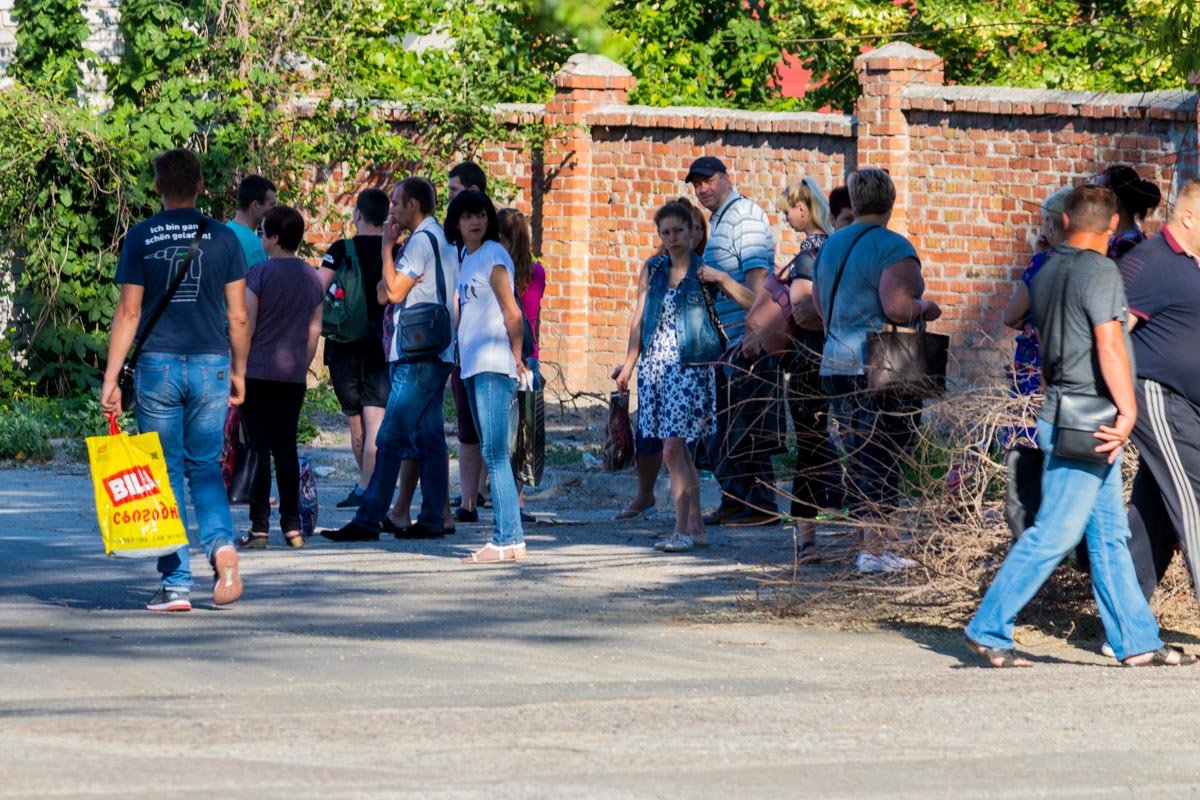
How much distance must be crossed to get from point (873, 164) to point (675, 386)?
6038 millimetres

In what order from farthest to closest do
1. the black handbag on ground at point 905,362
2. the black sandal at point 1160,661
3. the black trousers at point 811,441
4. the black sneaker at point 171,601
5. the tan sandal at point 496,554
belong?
the tan sandal at point 496,554 < the black trousers at point 811,441 < the black handbag on ground at point 905,362 < the black sneaker at point 171,601 < the black sandal at point 1160,661

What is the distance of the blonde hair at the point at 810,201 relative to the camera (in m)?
10.4

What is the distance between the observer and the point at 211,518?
8.69 meters

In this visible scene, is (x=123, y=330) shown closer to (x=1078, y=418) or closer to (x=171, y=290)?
(x=171, y=290)

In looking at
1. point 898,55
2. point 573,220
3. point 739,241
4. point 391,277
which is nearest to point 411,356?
point 391,277

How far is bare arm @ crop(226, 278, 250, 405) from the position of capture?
8.86 metres

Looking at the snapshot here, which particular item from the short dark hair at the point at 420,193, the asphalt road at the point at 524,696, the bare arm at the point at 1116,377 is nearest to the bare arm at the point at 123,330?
the asphalt road at the point at 524,696

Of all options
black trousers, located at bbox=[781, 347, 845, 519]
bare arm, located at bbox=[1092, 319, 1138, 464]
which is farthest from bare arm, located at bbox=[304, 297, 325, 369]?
bare arm, located at bbox=[1092, 319, 1138, 464]

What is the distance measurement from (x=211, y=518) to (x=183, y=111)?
9.89 m

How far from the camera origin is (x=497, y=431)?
10102 mm

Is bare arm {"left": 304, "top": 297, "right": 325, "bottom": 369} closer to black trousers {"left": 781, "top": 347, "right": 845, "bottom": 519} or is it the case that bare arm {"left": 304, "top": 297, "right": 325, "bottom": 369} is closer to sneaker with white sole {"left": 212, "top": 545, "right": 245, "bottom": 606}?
sneaker with white sole {"left": 212, "top": 545, "right": 245, "bottom": 606}

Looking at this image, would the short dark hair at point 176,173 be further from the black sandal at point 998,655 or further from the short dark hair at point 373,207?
the black sandal at point 998,655

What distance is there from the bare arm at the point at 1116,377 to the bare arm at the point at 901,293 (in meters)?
1.92

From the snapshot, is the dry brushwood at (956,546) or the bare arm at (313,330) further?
the bare arm at (313,330)
